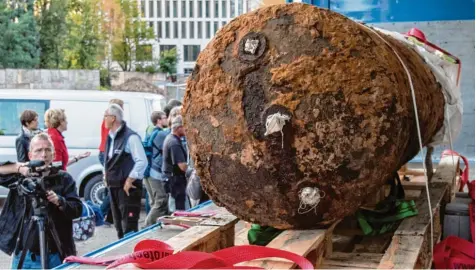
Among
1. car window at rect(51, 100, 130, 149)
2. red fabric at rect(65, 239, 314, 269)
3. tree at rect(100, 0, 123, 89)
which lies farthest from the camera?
tree at rect(100, 0, 123, 89)

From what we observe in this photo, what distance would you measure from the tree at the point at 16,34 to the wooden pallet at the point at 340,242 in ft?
99.7

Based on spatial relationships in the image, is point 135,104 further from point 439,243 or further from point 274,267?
point 274,267

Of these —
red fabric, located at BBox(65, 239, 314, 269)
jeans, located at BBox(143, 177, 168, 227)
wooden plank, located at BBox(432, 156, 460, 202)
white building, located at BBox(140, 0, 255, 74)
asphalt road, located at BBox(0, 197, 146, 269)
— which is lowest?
asphalt road, located at BBox(0, 197, 146, 269)

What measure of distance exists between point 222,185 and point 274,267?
0.56 metres

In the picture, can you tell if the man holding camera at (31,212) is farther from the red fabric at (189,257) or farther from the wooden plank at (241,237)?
the red fabric at (189,257)

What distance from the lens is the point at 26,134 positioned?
333 inches

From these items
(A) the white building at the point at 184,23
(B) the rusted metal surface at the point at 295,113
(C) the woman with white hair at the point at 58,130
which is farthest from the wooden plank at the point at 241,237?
(A) the white building at the point at 184,23

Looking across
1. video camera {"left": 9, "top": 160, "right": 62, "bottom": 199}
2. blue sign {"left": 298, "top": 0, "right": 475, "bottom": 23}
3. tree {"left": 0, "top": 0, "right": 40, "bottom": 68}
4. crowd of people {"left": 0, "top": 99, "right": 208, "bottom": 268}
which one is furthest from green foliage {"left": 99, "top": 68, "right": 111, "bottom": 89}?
video camera {"left": 9, "top": 160, "right": 62, "bottom": 199}

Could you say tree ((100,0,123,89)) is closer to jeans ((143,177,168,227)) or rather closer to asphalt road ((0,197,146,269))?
asphalt road ((0,197,146,269))

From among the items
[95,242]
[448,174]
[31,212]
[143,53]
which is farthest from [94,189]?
[143,53]

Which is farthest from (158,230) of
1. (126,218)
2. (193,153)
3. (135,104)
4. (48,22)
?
(48,22)

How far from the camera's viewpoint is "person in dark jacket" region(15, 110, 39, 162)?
831 cm

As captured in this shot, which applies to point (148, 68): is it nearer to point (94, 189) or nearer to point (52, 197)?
point (94, 189)

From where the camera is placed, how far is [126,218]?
7.87 m
